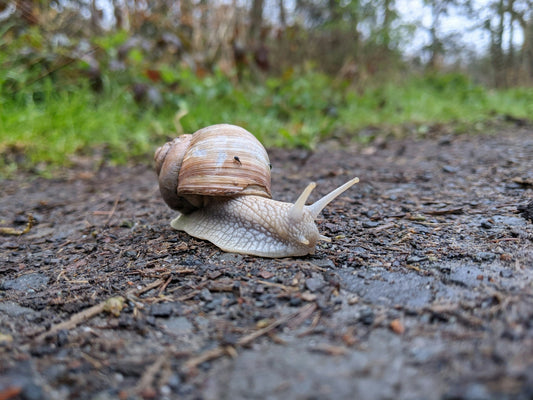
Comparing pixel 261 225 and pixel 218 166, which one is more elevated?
pixel 218 166

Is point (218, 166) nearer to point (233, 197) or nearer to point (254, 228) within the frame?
point (233, 197)

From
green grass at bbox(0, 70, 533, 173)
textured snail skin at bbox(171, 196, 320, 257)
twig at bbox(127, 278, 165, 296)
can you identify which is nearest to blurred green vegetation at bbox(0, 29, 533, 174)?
green grass at bbox(0, 70, 533, 173)

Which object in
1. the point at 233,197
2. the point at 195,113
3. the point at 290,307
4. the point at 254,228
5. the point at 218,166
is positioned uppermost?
the point at 195,113

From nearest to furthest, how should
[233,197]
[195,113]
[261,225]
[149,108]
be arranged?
[261,225] < [233,197] < [195,113] < [149,108]

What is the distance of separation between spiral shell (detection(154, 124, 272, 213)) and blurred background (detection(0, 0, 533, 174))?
252cm

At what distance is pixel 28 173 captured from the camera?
4.57 meters

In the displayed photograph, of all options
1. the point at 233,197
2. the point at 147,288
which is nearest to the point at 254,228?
the point at 233,197

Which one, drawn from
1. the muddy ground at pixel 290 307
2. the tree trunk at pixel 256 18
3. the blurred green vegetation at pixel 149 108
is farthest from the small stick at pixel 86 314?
the tree trunk at pixel 256 18

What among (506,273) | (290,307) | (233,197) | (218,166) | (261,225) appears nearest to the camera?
(290,307)

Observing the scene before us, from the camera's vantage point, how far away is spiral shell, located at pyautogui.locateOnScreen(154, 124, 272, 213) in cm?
241

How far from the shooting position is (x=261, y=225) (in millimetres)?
2301

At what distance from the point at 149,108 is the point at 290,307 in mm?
5337

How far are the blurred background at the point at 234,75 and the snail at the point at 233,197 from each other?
2.52m

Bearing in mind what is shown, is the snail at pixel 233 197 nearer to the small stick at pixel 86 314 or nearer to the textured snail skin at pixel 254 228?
the textured snail skin at pixel 254 228
